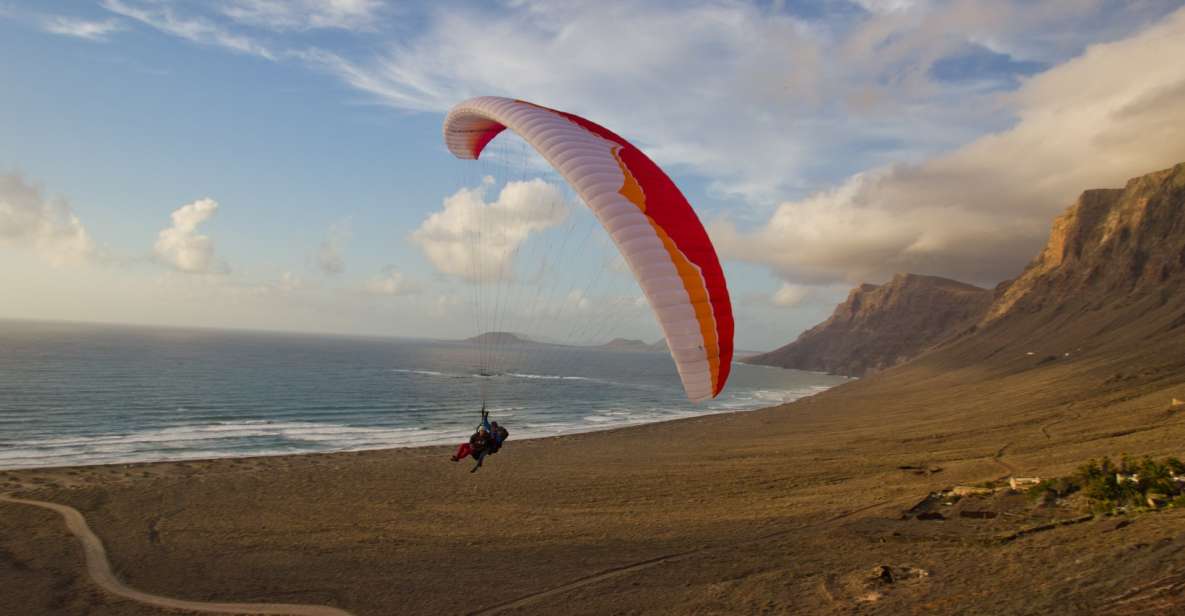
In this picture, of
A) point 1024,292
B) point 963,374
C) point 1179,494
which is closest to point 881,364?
point 1024,292

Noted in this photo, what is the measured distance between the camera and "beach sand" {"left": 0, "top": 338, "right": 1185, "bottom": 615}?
805 centimetres

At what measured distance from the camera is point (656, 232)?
8.80 metres

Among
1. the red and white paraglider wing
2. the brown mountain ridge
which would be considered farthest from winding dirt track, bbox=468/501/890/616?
the brown mountain ridge

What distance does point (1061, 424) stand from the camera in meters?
21.6

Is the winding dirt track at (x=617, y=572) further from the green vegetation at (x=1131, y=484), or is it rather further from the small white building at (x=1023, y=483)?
the green vegetation at (x=1131, y=484)

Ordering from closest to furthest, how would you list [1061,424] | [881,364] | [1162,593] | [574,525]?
[1162,593] < [574,525] < [1061,424] < [881,364]

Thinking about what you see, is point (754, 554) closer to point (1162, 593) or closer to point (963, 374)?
point (1162, 593)

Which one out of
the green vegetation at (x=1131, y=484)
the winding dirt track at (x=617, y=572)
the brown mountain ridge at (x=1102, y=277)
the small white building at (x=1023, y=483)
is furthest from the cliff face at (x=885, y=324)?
the winding dirt track at (x=617, y=572)

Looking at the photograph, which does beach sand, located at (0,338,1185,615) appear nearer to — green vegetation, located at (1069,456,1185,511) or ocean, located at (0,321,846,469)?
green vegetation, located at (1069,456,1185,511)

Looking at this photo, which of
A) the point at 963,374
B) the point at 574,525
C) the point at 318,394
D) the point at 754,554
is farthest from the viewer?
the point at 318,394

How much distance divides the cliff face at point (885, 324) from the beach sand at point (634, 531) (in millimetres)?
92989

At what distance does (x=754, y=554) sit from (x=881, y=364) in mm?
112048

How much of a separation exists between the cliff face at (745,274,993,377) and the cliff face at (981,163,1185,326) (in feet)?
115

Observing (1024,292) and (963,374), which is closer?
(963,374)
